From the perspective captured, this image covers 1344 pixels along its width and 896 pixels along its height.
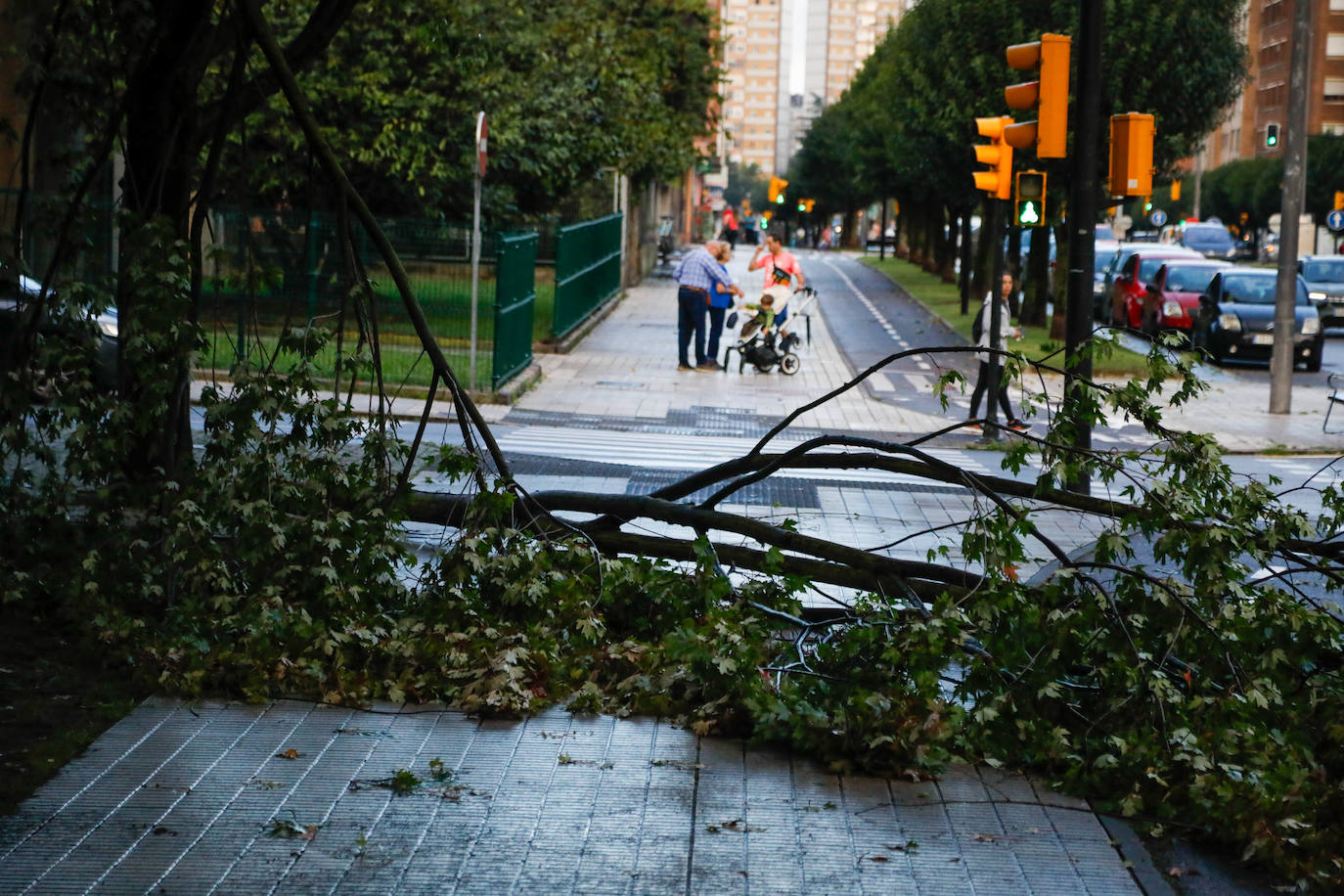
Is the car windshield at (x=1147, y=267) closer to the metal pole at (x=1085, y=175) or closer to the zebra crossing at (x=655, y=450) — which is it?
the zebra crossing at (x=655, y=450)

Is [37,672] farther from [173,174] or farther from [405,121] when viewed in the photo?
[405,121]

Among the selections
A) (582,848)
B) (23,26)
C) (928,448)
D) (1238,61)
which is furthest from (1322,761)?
(1238,61)

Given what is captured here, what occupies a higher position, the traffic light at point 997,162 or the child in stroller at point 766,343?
the traffic light at point 997,162

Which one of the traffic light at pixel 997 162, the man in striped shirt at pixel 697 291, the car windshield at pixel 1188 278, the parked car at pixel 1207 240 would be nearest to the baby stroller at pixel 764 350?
the man in striped shirt at pixel 697 291

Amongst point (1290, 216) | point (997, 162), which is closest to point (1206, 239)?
point (1290, 216)

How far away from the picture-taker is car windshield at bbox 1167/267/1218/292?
30906mm

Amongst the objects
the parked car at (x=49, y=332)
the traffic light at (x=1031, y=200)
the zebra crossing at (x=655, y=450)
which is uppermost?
the traffic light at (x=1031, y=200)

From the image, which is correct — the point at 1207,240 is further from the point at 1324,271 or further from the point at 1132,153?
the point at 1132,153

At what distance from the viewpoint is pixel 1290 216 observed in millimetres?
20641

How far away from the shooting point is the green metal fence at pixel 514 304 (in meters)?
19.0

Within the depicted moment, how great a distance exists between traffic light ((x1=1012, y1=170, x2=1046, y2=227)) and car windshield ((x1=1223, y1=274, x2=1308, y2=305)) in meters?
13.6

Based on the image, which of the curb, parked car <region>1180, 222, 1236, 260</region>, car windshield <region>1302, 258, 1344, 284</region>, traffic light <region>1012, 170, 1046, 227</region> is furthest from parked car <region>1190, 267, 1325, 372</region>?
parked car <region>1180, 222, 1236, 260</region>

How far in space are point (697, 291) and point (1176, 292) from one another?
12079 millimetres

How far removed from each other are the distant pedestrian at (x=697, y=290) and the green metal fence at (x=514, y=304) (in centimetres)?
204
